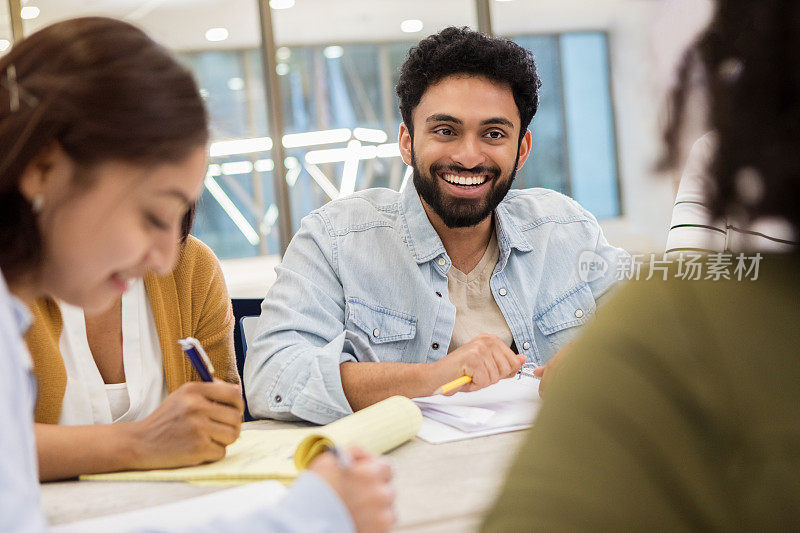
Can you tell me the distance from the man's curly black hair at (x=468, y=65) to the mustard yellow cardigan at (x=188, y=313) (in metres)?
0.74

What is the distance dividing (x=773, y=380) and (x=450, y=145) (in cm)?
160

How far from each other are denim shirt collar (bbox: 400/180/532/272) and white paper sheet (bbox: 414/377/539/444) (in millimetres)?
421

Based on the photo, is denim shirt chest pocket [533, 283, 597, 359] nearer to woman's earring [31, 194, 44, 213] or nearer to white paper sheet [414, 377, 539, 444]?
white paper sheet [414, 377, 539, 444]

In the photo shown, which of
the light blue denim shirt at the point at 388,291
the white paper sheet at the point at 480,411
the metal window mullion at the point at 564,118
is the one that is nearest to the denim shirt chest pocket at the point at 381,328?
the light blue denim shirt at the point at 388,291

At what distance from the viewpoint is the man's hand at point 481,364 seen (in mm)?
1498

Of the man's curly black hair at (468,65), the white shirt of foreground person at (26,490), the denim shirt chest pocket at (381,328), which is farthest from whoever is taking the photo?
the man's curly black hair at (468,65)

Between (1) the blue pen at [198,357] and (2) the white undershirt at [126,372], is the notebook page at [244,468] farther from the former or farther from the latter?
(2) the white undershirt at [126,372]

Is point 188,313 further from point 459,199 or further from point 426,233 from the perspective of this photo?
point 459,199

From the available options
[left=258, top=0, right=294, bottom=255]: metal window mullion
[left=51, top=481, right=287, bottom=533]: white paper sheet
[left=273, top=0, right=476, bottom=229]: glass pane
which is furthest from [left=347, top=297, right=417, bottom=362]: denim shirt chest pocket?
[left=273, top=0, right=476, bottom=229]: glass pane

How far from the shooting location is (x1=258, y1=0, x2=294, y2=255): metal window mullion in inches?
199

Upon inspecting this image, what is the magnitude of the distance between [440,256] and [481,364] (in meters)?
0.49

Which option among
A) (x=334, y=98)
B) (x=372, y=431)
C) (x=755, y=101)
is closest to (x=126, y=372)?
(x=372, y=431)

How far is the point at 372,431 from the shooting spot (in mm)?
1174


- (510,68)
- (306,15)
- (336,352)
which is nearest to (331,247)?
(336,352)
